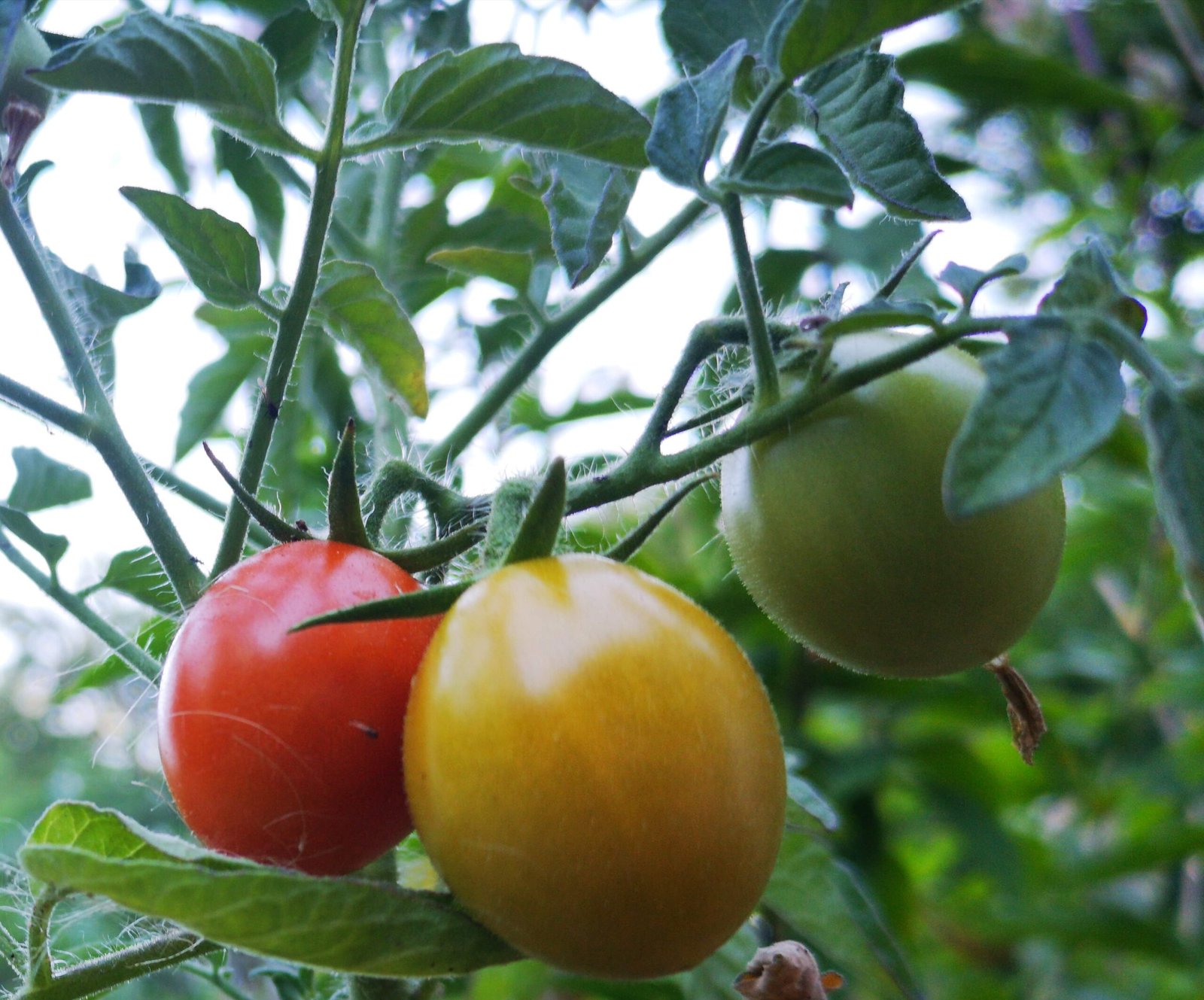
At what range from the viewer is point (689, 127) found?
1.75 feet

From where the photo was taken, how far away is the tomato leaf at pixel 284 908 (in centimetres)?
43

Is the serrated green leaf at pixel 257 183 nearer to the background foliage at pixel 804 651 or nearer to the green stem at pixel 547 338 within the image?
the background foliage at pixel 804 651

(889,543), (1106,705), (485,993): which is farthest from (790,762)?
(1106,705)

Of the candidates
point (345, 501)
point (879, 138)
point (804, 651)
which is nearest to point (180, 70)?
point (345, 501)

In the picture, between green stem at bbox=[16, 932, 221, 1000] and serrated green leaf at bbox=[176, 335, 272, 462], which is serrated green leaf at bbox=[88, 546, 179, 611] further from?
serrated green leaf at bbox=[176, 335, 272, 462]

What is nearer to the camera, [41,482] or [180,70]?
[180,70]

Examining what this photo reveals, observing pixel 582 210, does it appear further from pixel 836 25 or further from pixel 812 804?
pixel 812 804

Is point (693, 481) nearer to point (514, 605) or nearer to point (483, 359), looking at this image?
point (514, 605)

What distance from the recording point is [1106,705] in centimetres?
214

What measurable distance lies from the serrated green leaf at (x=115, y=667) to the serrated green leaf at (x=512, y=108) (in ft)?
1.32

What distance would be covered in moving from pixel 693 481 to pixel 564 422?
84 centimetres

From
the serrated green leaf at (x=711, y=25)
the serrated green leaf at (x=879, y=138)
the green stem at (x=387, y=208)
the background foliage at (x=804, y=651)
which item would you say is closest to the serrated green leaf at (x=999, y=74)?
the background foliage at (x=804, y=651)

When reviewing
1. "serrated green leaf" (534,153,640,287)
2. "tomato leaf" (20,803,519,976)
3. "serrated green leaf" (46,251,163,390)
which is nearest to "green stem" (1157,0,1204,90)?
"serrated green leaf" (534,153,640,287)

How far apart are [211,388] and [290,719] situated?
0.82 metres
